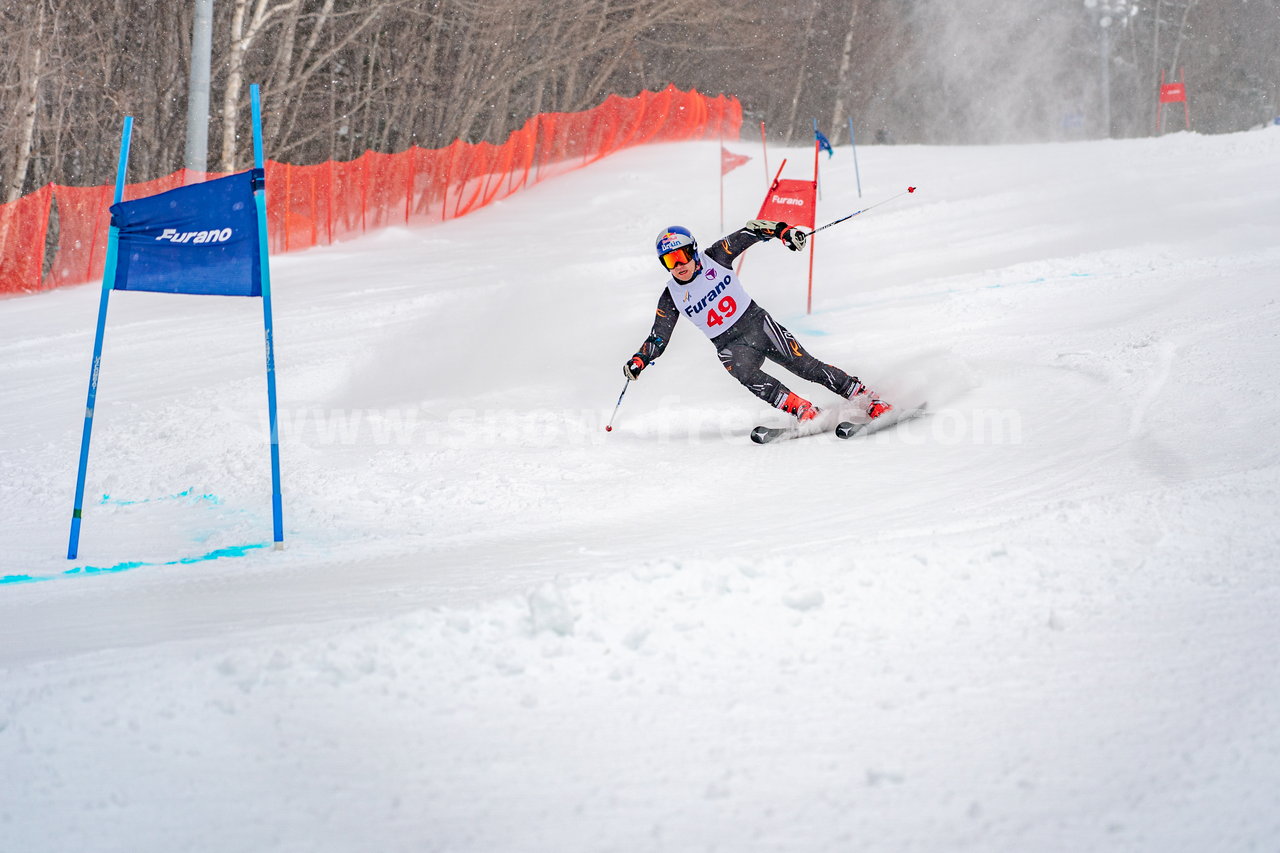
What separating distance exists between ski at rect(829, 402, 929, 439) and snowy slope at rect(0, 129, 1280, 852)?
11 cm

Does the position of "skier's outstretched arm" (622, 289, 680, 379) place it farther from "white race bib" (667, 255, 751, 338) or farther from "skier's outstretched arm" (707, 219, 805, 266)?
"skier's outstretched arm" (707, 219, 805, 266)

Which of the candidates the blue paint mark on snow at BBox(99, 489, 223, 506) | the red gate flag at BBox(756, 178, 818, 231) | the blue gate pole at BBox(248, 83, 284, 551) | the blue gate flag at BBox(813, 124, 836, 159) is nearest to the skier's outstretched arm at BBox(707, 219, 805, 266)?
the red gate flag at BBox(756, 178, 818, 231)

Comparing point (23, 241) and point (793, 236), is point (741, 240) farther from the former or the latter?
point (23, 241)

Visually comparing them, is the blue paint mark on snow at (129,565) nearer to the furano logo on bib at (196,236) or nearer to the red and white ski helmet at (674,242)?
the furano logo on bib at (196,236)

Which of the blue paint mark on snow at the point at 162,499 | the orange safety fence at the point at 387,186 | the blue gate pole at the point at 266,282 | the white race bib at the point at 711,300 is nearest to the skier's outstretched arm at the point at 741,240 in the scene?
the white race bib at the point at 711,300

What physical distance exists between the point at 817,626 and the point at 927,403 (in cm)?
397

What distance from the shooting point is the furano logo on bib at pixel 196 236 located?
4.68m

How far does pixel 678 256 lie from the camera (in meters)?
6.56

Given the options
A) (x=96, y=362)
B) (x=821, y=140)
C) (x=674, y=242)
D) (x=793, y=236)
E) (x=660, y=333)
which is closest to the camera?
(x=96, y=362)

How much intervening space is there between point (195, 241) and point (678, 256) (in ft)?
9.66

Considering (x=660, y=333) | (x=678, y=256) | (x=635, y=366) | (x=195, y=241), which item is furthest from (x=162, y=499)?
(x=678, y=256)

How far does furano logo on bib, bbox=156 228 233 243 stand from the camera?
4676mm

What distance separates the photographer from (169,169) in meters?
21.3

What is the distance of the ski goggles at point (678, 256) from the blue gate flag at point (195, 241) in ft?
8.82
